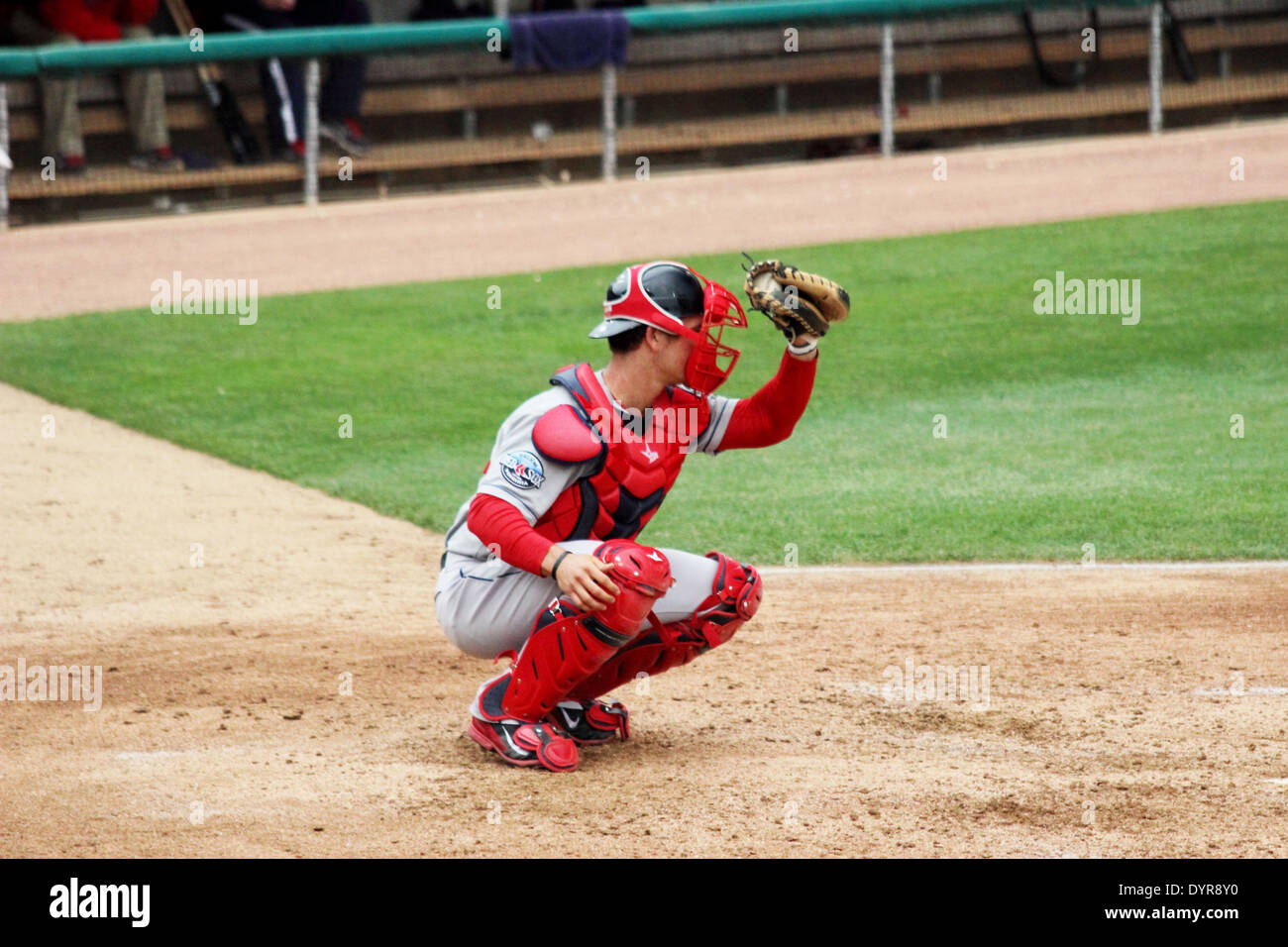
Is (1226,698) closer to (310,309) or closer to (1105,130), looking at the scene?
(310,309)

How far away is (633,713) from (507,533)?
116 centimetres

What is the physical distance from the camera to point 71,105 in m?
14.8

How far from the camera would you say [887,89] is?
16.4 meters

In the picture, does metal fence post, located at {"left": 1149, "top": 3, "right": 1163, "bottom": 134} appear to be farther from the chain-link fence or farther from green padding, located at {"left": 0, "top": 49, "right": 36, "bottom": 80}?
green padding, located at {"left": 0, "top": 49, "right": 36, "bottom": 80}

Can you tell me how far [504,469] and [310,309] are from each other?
866 cm

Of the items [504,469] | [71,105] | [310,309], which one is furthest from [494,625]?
[71,105]

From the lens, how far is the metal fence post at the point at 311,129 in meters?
15.0

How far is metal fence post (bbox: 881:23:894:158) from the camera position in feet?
53.0

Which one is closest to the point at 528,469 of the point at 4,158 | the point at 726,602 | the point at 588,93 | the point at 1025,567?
the point at 726,602

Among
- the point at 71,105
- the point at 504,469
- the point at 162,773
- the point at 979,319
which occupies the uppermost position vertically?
the point at 71,105

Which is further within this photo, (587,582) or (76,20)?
(76,20)

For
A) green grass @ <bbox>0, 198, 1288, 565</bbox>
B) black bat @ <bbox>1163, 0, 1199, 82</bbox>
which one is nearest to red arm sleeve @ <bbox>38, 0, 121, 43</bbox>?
green grass @ <bbox>0, 198, 1288, 565</bbox>

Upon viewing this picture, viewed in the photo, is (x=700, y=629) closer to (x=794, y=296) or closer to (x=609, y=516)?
(x=609, y=516)

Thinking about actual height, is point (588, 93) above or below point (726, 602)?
above
